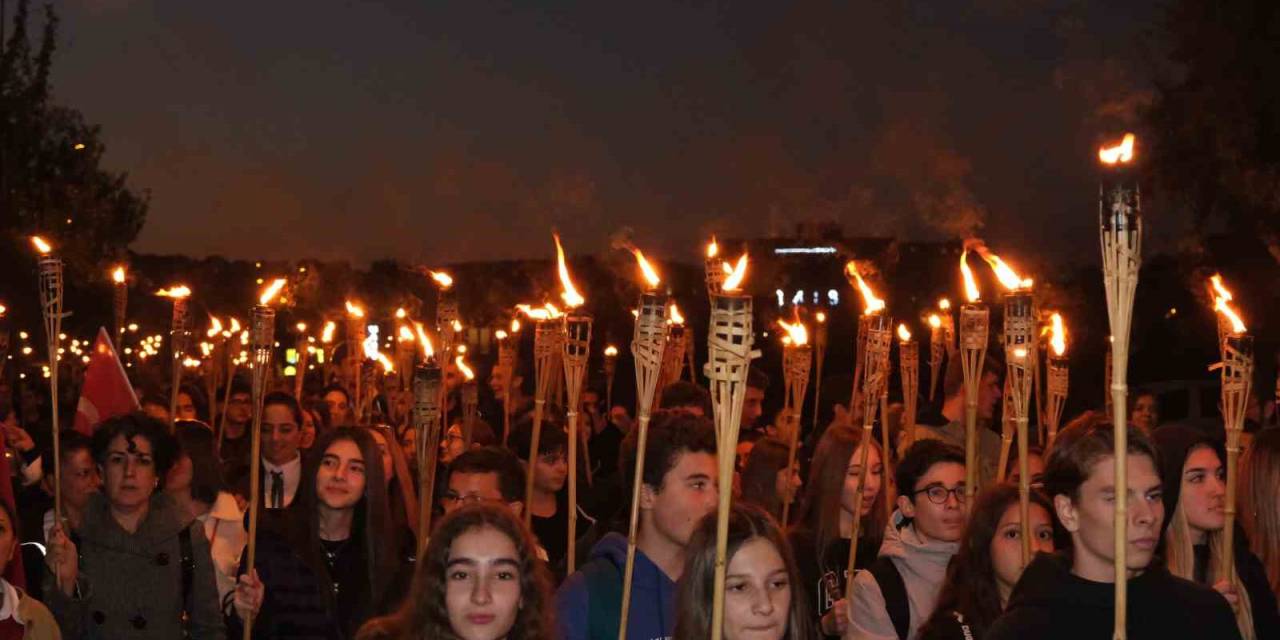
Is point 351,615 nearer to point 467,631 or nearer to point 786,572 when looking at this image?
point 467,631

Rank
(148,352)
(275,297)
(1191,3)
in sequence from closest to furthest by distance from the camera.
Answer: (275,297) → (1191,3) → (148,352)

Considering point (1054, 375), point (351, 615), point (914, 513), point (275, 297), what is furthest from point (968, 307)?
point (275, 297)

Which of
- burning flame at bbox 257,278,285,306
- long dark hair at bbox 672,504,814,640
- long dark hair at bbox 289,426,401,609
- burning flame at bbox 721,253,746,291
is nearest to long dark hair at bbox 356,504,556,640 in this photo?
long dark hair at bbox 672,504,814,640

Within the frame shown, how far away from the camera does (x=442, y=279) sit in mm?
10023

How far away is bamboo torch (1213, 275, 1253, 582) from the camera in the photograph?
219 inches

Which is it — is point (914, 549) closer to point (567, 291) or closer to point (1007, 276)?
point (1007, 276)

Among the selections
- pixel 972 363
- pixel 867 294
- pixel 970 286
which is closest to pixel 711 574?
pixel 972 363

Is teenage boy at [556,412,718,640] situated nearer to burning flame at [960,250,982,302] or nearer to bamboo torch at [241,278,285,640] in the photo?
bamboo torch at [241,278,285,640]

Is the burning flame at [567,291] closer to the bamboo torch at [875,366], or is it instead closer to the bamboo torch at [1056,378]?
the bamboo torch at [875,366]

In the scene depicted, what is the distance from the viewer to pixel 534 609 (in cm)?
501

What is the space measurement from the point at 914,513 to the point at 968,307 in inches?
43.1

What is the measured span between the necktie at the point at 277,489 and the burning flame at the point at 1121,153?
6062 millimetres

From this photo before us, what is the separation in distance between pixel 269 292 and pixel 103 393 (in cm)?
267

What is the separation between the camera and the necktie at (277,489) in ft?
30.3
